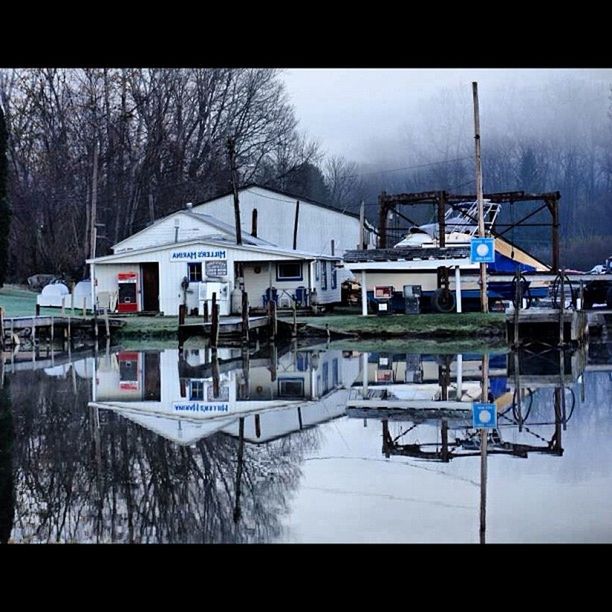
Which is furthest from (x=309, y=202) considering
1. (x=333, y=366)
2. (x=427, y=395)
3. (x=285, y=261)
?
(x=427, y=395)

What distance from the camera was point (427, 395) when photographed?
55.7 feet

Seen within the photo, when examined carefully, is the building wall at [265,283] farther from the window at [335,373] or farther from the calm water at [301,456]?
the calm water at [301,456]

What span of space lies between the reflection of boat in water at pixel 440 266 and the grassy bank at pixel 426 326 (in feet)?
6.04

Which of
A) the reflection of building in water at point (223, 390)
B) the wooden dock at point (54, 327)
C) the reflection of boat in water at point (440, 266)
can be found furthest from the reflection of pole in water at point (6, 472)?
the reflection of boat in water at point (440, 266)

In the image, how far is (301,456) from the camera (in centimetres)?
1148

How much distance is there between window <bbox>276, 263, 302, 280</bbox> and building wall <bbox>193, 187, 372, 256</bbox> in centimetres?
1016

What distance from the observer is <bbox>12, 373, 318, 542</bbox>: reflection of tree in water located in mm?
7898

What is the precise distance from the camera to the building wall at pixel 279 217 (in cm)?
4762

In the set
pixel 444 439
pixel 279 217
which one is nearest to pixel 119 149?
pixel 279 217

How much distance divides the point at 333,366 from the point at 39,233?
117 ft

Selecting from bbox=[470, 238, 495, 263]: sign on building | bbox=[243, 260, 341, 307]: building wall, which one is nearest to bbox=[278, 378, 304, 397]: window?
bbox=[470, 238, 495, 263]: sign on building

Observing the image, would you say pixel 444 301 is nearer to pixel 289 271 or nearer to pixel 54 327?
pixel 289 271

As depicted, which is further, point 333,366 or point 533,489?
point 333,366
